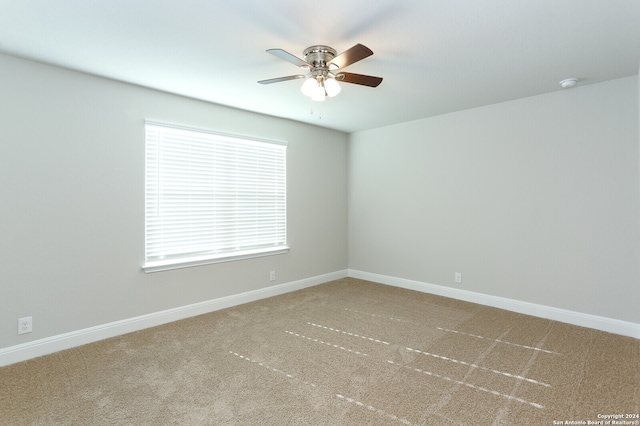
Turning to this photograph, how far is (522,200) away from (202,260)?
3696 mm

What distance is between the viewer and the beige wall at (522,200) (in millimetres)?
3170

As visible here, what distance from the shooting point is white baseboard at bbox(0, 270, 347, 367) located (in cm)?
265

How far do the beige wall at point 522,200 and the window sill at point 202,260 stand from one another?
1.76 meters

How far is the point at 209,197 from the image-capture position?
12.7 ft

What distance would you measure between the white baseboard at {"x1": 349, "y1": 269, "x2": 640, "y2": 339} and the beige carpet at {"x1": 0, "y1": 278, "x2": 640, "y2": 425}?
0.14 m

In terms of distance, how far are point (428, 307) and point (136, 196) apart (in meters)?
3.46

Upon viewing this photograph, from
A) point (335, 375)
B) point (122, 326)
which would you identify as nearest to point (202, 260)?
point (122, 326)

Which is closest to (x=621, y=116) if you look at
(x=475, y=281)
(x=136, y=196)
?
(x=475, y=281)

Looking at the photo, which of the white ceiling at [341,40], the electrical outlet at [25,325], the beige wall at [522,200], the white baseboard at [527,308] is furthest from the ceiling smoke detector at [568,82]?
the electrical outlet at [25,325]

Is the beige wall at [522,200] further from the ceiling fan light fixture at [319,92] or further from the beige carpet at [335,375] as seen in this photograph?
the ceiling fan light fixture at [319,92]

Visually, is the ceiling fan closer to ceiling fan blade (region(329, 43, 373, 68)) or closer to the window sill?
ceiling fan blade (region(329, 43, 373, 68))

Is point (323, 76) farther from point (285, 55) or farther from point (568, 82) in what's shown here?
point (568, 82)

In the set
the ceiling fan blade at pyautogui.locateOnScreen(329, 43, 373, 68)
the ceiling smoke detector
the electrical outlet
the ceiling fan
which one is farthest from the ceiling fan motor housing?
A: the electrical outlet

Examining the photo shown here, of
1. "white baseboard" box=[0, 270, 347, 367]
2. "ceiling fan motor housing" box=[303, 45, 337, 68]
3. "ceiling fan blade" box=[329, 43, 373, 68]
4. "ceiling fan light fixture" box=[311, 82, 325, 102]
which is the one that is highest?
"ceiling fan motor housing" box=[303, 45, 337, 68]
